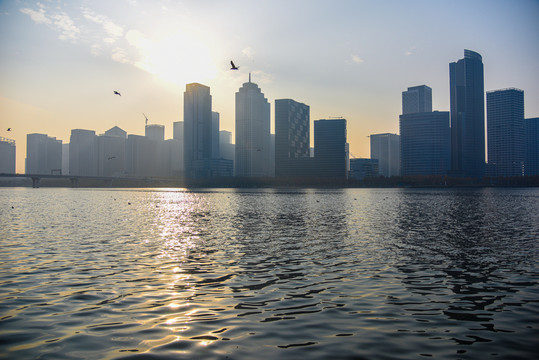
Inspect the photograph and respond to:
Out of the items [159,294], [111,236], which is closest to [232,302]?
[159,294]

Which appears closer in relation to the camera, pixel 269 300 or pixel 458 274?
pixel 269 300

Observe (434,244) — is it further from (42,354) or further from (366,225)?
(42,354)

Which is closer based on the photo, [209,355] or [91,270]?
[209,355]

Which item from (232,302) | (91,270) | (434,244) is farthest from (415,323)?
(434,244)

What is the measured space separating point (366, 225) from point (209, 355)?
41.4m

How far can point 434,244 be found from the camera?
114ft

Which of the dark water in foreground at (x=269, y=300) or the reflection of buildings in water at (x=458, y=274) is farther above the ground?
the dark water in foreground at (x=269, y=300)

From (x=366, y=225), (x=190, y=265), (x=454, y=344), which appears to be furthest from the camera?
(x=366, y=225)

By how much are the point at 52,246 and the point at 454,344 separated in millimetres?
31268

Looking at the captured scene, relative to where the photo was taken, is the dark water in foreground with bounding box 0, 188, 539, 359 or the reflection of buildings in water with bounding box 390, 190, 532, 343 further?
the reflection of buildings in water with bounding box 390, 190, 532, 343

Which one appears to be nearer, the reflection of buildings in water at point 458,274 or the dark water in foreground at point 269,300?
the dark water in foreground at point 269,300

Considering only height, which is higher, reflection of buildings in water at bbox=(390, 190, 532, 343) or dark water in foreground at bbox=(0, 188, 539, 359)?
dark water in foreground at bbox=(0, 188, 539, 359)

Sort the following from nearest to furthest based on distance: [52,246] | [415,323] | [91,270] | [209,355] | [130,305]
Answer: [209,355], [415,323], [130,305], [91,270], [52,246]

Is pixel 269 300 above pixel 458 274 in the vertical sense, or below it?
above
